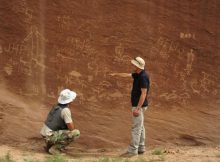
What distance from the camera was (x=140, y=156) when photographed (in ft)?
26.7

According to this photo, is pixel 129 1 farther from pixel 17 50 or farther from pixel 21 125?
pixel 21 125

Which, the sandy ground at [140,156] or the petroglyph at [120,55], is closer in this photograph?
the sandy ground at [140,156]

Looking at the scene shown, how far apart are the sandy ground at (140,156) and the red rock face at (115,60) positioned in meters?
0.57

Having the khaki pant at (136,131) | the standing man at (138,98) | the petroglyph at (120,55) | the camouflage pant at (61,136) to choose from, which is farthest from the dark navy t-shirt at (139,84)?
the petroglyph at (120,55)

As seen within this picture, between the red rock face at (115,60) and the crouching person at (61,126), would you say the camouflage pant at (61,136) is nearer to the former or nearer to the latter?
the crouching person at (61,126)

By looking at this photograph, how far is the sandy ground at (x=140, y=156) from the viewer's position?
7824 mm

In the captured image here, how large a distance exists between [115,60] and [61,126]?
2.22m

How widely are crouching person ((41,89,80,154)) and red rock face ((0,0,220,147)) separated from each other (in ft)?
4.53

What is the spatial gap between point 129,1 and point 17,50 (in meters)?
2.18

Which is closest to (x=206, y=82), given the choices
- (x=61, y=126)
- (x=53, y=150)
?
(x=61, y=126)

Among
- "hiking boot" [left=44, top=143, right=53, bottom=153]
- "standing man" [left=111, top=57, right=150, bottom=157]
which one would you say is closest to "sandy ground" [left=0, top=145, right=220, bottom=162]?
"hiking boot" [left=44, top=143, right=53, bottom=153]

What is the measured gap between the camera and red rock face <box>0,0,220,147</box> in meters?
9.77

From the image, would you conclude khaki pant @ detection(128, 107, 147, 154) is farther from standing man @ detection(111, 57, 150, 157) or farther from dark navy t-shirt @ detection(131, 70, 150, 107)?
dark navy t-shirt @ detection(131, 70, 150, 107)

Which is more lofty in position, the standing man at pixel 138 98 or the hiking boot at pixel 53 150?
the standing man at pixel 138 98
